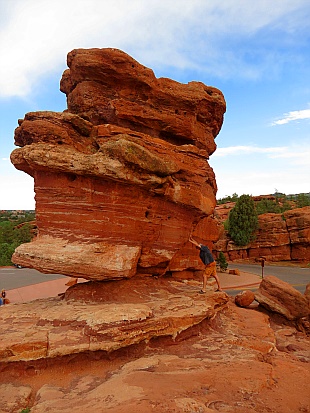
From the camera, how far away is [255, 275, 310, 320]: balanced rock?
42.8 ft

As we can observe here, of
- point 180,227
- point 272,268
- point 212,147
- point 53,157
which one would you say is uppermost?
point 212,147

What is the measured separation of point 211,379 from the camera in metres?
6.45

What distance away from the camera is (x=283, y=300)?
13.4 metres

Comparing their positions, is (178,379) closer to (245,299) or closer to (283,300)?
(283,300)

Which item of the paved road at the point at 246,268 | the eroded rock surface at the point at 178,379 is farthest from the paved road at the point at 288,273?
the eroded rock surface at the point at 178,379

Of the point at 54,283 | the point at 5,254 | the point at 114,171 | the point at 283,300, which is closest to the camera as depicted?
the point at 114,171

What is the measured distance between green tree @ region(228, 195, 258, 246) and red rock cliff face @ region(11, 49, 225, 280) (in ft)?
97.4

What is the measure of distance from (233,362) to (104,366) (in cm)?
318

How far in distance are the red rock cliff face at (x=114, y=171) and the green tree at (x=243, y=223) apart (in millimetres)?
29685

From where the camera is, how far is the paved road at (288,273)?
90.7ft

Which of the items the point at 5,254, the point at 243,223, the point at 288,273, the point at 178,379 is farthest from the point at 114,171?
the point at 5,254

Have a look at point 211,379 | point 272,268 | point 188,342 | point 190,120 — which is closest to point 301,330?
point 188,342

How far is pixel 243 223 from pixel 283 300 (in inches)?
1146

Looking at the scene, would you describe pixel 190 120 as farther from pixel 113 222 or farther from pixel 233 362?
pixel 233 362
